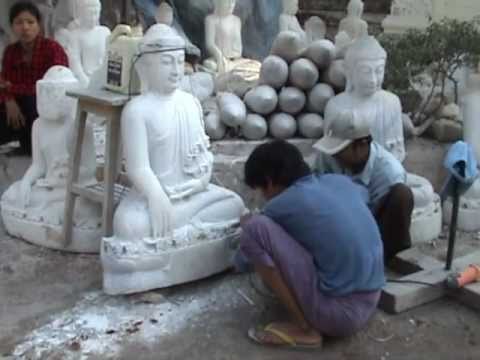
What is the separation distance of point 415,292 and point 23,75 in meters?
3.15

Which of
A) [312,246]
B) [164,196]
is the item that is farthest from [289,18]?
[312,246]

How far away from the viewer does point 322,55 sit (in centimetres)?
552

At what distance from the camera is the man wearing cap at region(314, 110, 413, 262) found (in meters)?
3.69

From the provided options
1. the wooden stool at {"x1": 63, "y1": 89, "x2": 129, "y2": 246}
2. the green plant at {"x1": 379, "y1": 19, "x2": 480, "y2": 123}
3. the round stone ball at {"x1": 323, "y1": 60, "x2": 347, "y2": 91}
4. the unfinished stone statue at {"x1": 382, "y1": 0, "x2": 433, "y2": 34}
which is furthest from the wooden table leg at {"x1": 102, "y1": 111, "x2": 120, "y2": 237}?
the unfinished stone statue at {"x1": 382, "y1": 0, "x2": 433, "y2": 34}

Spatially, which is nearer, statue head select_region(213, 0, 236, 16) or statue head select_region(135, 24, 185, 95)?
statue head select_region(135, 24, 185, 95)

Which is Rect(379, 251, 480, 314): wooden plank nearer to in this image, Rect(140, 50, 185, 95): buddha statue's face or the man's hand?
Rect(140, 50, 185, 95): buddha statue's face

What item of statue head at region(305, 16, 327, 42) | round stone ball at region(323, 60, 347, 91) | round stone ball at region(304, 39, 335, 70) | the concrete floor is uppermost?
statue head at region(305, 16, 327, 42)

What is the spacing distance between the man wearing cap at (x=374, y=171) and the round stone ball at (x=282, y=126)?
1.40m

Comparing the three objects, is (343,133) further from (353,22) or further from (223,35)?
(353,22)

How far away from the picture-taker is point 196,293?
3832 millimetres

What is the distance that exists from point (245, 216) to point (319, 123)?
1.69 metres

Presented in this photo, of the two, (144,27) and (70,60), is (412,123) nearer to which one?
(70,60)

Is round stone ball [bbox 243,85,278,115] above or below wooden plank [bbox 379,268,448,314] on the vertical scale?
above

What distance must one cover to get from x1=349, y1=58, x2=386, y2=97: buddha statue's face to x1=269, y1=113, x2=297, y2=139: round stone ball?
0.92 m
